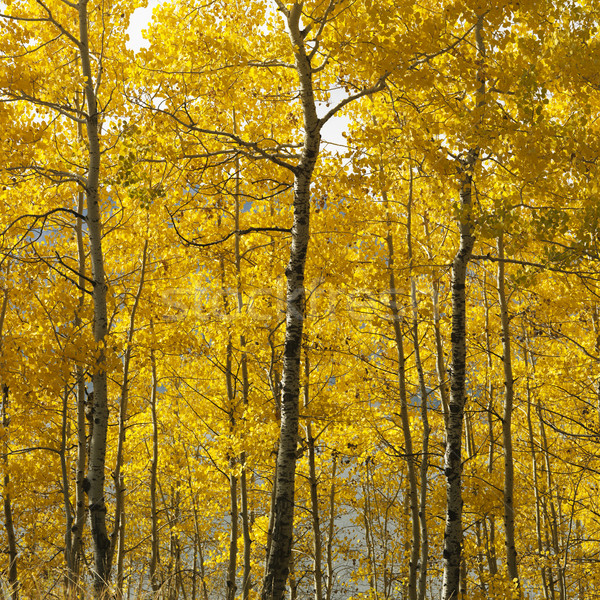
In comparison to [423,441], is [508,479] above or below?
below

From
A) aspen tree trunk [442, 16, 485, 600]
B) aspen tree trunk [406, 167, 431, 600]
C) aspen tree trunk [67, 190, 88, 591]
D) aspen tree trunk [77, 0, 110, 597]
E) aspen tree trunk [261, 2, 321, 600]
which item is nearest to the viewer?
aspen tree trunk [261, 2, 321, 600]

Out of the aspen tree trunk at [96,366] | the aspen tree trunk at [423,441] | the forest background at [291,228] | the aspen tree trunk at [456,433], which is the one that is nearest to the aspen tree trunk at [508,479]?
the forest background at [291,228]

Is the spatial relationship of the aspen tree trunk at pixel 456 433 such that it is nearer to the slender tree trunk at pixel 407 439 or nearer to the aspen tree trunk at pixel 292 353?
the slender tree trunk at pixel 407 439

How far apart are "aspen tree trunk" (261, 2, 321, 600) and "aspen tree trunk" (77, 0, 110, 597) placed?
2.00 m

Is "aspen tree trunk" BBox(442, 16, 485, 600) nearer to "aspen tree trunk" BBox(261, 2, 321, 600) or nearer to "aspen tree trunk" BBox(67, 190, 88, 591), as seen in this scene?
"aspen tree trunk" BBox(261, 2, 321, 600)

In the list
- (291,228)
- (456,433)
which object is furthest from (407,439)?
(291,228)

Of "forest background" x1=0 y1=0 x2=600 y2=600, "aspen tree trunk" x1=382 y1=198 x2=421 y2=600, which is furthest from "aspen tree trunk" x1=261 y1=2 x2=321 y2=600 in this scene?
"aspen tree trunk" x1=382 y1=198 x2=421 y2=600

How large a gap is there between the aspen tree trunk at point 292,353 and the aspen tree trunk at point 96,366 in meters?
2.00

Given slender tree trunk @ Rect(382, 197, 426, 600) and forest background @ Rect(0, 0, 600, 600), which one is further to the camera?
slender tree trunk @ Rect(382, 197, 426, 600)

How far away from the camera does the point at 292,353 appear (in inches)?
181

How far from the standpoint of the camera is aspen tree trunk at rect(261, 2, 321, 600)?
4.29 metres

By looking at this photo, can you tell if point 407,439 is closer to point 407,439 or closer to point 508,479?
point 407,439

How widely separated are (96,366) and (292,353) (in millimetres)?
2170

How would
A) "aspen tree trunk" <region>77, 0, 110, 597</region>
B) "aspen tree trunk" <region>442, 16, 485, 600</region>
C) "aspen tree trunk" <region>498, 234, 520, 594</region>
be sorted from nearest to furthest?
1. "aspen tree trunk" <region>77, 0, 110, 597</region>
2. "aspen tree trunk" <region>442, 16, 485, 600</region>
3. "aspen tree trunk" <region>498, 234, 520, 594</region>
